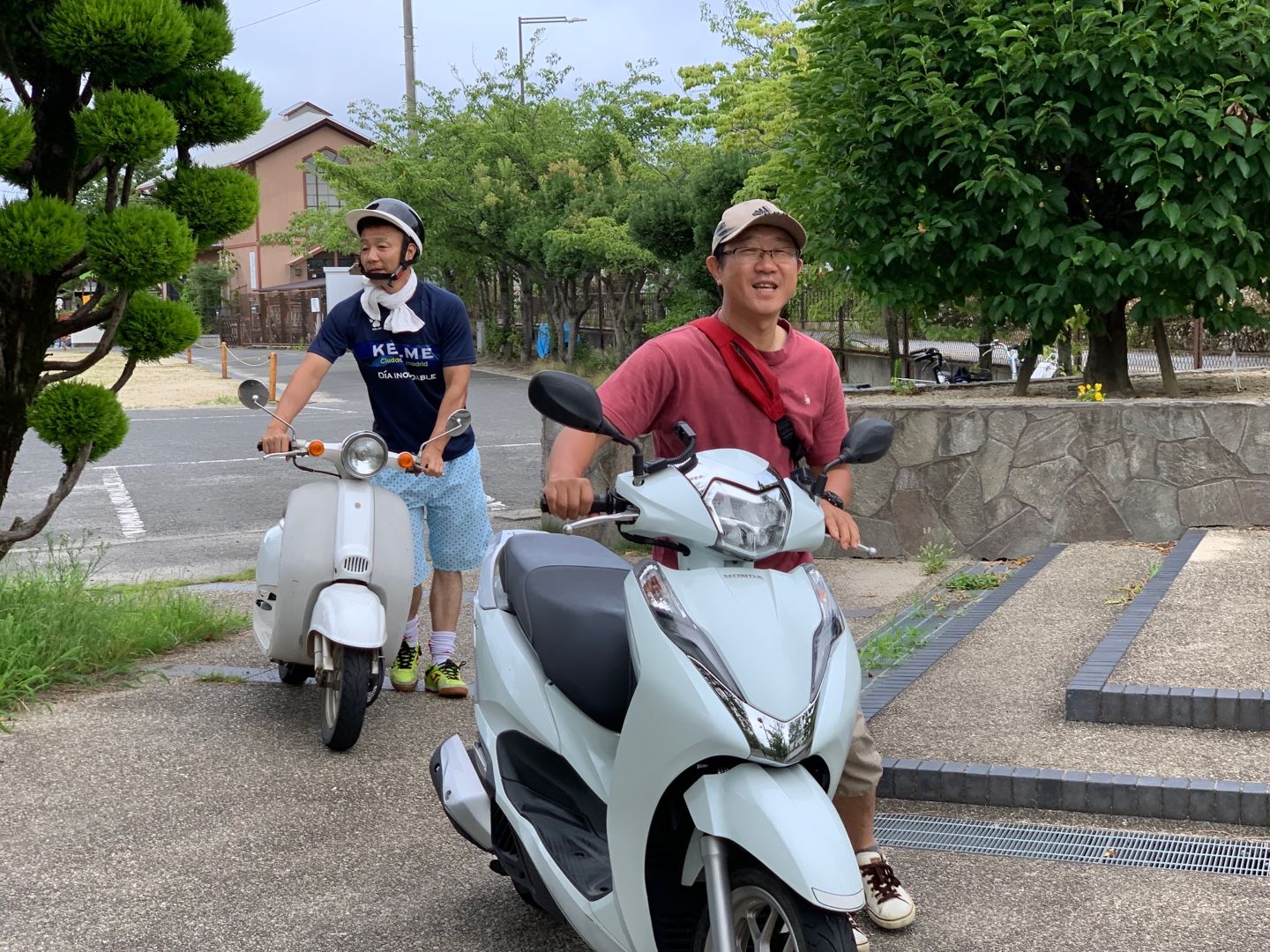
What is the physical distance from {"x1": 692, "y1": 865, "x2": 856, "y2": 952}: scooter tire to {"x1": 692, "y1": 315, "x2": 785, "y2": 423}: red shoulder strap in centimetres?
118

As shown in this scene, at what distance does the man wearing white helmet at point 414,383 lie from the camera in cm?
559

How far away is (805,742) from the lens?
2752 mm

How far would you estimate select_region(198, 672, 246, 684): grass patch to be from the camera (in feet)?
20.1

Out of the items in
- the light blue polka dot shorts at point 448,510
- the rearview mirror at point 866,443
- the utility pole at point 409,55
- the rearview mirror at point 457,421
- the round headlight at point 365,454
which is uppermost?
the utility pole at point 409,55

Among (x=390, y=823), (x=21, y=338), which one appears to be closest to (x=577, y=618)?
(x=390, y=823)

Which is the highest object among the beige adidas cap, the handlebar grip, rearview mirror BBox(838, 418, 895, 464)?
the beige adidas cap

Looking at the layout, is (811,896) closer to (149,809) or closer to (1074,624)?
(149,809)

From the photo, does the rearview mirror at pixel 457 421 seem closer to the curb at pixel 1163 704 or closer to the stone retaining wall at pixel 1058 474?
the curb at pixel 1163 704

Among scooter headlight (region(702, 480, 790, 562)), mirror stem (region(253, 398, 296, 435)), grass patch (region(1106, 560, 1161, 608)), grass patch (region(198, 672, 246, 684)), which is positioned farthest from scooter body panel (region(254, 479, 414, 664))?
grass patch (region(1106, 560, 1161, 608))

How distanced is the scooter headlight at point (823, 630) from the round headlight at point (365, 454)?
2.49 m

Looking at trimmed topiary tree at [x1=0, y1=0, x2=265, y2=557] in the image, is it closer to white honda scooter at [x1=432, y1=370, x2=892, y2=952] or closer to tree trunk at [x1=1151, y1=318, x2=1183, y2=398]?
white honda scooter at [x1=432, y1=370, x2=892, y2=952]

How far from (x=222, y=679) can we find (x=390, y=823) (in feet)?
6.28

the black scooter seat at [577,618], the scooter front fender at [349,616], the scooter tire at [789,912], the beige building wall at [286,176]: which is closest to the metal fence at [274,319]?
the beige building wall at [286,176]

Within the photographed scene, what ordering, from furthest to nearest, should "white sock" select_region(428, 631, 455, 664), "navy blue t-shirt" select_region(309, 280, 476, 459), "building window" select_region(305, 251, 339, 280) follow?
"building window" select_region(305, 251, 339, 280)
"white sock" select_region(428, 631, 455, 664)
"navy blue t-shirt" select_region(309, 280, 476, 459)
